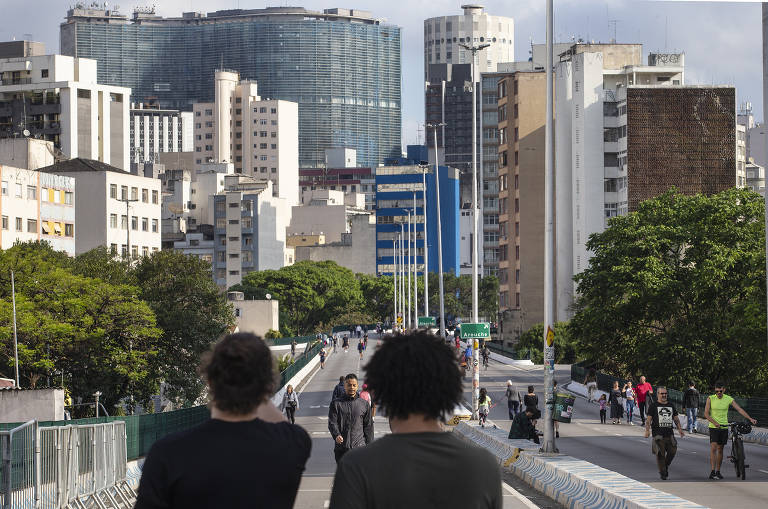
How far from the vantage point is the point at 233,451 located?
520 cm

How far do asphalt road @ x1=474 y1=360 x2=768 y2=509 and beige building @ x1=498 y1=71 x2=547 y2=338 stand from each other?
75.2m

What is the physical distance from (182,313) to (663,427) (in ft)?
148

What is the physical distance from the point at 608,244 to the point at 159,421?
3702 centimetres

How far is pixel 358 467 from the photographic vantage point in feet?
16.6

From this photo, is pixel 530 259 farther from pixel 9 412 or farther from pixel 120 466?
pixel 120 466

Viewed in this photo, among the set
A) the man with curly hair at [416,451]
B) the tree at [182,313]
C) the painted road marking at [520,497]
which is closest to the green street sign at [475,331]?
the painted road marking at [520,497]

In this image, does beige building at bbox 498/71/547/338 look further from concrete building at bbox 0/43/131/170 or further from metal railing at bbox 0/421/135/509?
metal railing at bbox 0/421/135/509

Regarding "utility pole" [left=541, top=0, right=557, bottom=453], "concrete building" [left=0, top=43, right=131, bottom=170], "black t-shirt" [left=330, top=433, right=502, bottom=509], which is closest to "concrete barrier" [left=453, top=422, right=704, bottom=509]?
"utility pole" [left=541, top=0, right=557, bottom=453]

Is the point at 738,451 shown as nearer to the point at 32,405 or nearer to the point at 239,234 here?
the point at 32,405

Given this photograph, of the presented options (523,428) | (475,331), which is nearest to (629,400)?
(475,331)

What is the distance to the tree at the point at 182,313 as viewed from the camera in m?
60.4

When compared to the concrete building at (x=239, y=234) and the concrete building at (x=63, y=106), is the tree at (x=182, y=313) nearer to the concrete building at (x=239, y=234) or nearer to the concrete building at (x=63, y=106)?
the concrete building at (x=63, y=106)

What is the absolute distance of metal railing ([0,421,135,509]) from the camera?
15086 mm

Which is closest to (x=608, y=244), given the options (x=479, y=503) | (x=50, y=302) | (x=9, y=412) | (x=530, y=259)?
(x=50, y=302)
